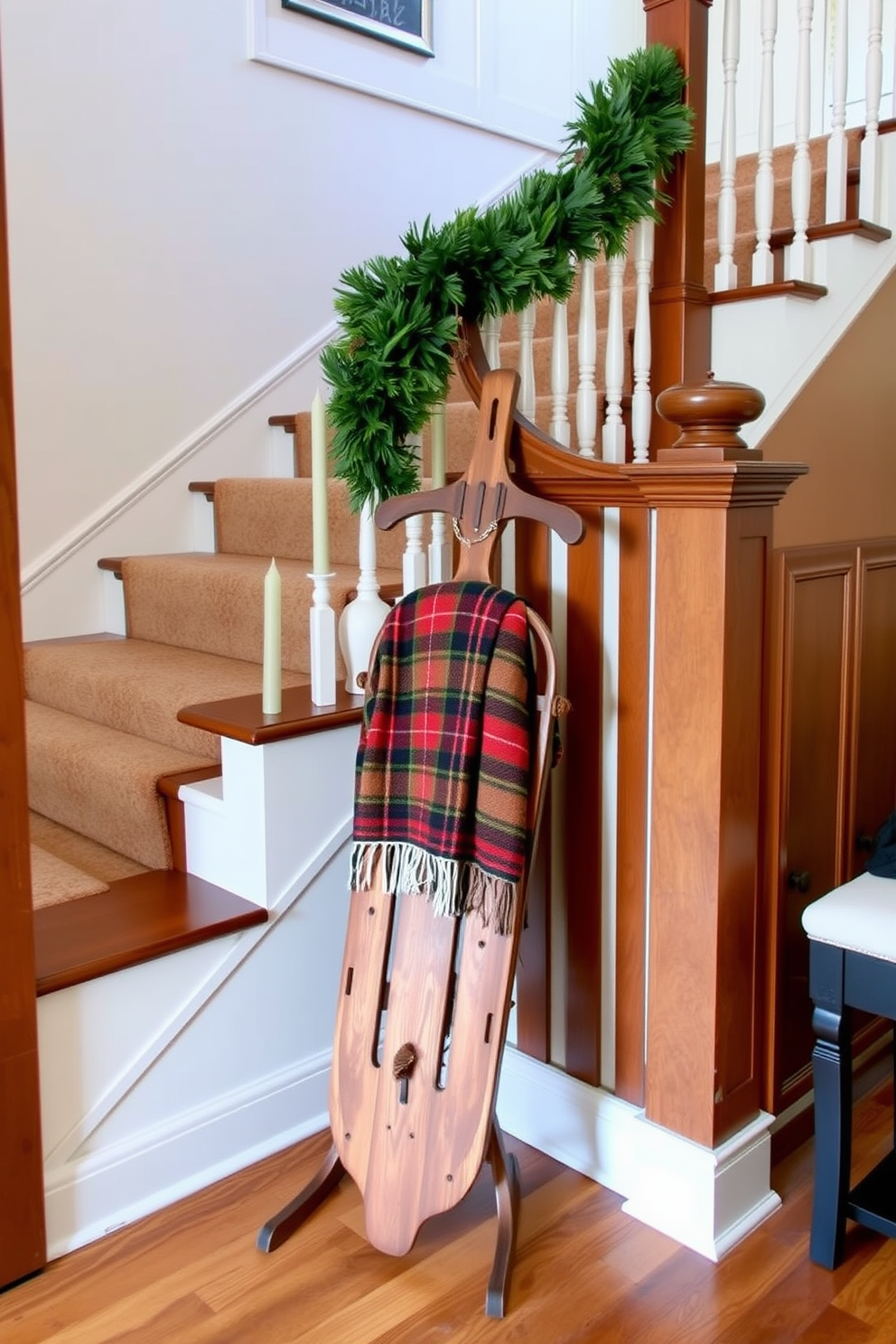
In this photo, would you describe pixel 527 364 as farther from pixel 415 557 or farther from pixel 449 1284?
pixel 449 1284

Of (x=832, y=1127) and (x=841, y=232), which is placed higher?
(x=841, y=232)

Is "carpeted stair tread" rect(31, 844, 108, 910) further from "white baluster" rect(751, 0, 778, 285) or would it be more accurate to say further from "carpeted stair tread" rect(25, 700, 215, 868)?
"white baluster" rect(751, 0, 778, 285)

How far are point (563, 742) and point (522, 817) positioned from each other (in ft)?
0.99

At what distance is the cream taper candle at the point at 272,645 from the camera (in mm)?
1986

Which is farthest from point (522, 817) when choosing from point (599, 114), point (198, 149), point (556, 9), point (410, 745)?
point (556, 9)

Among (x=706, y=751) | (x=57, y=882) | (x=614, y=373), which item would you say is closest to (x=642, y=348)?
(x=614, y=373)

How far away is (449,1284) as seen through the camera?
169 cm

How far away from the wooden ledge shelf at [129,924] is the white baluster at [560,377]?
0.98 metres

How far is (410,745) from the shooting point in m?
1.74

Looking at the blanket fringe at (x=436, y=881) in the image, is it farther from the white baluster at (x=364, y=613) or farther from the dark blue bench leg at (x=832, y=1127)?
the dark blue bench leg at (x=832, y=1127)

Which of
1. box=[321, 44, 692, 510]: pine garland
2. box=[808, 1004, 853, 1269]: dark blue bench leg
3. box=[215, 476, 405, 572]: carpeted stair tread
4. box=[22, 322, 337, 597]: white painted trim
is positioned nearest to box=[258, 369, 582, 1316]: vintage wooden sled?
box=[321, 44, 692, 510]: pine garland

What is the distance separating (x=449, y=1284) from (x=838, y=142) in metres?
2.12

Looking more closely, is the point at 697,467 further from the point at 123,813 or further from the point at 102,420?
the point at 102,420

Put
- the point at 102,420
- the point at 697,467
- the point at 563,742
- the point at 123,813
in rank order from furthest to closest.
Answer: the point at 102,420, the point at 123,813, the point at 563,742, the point at 697,467
